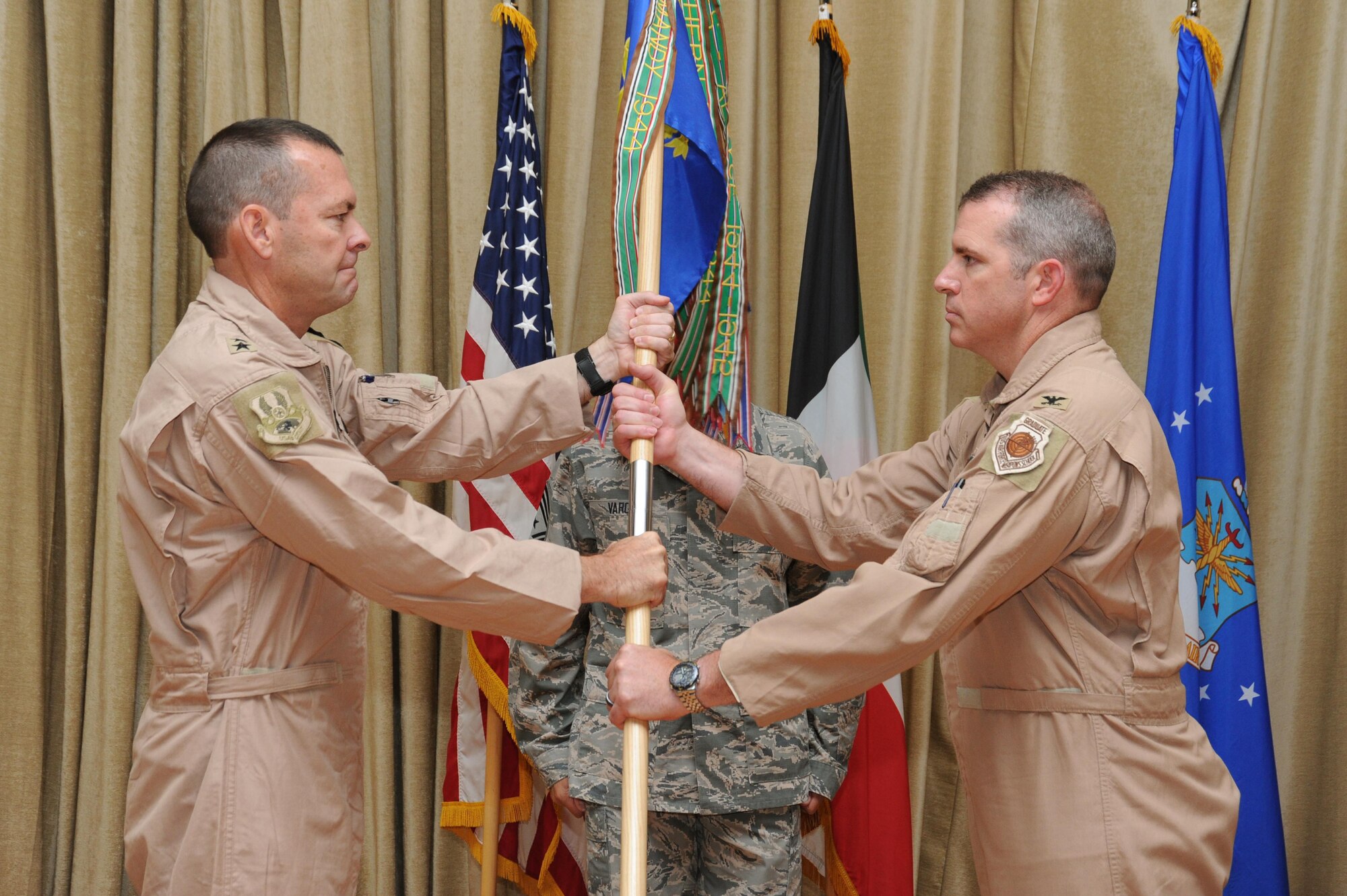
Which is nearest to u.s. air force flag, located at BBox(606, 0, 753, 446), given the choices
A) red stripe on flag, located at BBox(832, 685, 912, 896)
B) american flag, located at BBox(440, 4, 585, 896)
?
american flag, located at BBox(440, 4, 585, 896)

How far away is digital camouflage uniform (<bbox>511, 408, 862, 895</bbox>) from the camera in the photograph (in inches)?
92.0

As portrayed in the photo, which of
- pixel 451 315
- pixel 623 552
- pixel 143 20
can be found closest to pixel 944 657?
pixel 623 552

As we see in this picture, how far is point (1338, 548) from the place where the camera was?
3.12m

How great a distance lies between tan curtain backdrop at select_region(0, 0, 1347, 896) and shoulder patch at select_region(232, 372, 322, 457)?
126 centimetres

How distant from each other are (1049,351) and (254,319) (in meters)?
1.43

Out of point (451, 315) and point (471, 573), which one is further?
point (451, 315)

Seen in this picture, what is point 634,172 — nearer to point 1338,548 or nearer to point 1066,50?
point 1066,50

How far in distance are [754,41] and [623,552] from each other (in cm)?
190

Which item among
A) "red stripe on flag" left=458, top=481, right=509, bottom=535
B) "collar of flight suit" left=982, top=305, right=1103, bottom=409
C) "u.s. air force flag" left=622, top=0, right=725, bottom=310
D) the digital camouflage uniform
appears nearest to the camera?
"collar of flight suit" left=982, top=305, right=1103, bottom=409

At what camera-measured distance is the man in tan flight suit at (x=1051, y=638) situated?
1.88 meters

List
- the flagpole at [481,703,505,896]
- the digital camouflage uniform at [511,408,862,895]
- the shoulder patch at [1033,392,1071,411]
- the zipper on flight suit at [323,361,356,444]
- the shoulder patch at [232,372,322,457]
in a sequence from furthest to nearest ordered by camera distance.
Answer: the flagpole at [481,703,505,896]
the digital camouflage uniform at [511,408,862,895]
the zipper on flight suit at [323,361,356,444]
the shoulder patch at [1033,392,1071,411]
the shoulder patch at [232,372,322,457]

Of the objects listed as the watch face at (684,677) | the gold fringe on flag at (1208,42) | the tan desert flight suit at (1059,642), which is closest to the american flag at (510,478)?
the watch face at (684,677)

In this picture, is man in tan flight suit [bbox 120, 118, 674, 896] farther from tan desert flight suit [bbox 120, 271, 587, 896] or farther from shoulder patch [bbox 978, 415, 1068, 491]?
shoulder patch [bbox 978, 415, 1068, 491]

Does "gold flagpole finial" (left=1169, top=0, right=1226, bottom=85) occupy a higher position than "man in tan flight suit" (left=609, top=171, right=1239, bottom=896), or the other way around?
"gold flagpole finial" (left=1169, top=0, right=1226, bottom=85)
